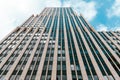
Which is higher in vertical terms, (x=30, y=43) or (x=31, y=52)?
(x=30, y=43)

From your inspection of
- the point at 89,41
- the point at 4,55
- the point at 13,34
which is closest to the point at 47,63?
the point at 4,55

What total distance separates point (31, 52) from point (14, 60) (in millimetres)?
6111

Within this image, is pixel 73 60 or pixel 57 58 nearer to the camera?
pixel 73 60

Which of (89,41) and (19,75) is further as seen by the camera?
(89,41)

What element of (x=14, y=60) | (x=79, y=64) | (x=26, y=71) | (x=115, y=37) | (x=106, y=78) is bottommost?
(x=106, y=78)

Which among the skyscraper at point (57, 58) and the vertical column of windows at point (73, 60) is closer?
the skyscraper at point (57, 58)

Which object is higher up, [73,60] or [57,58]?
[57,58]

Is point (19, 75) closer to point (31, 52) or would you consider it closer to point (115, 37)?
point (31, 52)

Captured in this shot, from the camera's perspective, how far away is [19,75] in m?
40.5

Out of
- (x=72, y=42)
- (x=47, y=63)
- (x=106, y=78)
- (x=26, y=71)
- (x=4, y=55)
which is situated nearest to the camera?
(x=106, y=78)

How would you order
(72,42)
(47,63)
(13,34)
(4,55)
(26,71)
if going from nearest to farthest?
1. (26,71)
2. (47,63)
3. (4,55)
4. (72,42)
5. (13,34)

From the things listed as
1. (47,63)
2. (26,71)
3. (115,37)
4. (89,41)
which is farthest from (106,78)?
(115,37)

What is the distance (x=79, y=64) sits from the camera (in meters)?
43.8

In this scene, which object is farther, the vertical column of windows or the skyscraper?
the vertical column of windows
